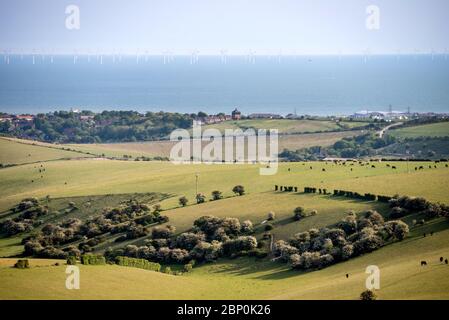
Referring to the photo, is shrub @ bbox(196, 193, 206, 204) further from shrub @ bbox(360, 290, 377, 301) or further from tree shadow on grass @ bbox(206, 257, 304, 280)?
shrub @ bbox(360, 290, 377, 301)

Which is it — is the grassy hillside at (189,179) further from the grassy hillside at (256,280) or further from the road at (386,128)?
the road at (386,128)

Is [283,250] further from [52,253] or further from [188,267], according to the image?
[52,253]

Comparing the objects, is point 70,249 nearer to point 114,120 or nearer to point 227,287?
point 227,287

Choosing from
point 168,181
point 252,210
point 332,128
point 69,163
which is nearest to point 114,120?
point 332,128

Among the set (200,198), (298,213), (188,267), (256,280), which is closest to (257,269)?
(256,280)

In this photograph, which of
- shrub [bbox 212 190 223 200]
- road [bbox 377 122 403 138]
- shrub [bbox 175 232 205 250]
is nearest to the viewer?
shrub [bbox 175 232 205 250]

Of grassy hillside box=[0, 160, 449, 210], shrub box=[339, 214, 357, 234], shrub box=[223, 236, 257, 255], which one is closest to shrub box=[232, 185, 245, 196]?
grassy hillside box=[0, 160, 449, 210]

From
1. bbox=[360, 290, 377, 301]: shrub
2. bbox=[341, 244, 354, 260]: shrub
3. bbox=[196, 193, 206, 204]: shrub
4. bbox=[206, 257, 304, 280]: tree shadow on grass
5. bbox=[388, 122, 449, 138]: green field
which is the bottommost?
bbox=[206, 257, 304, 280]: tree shadow on grass
